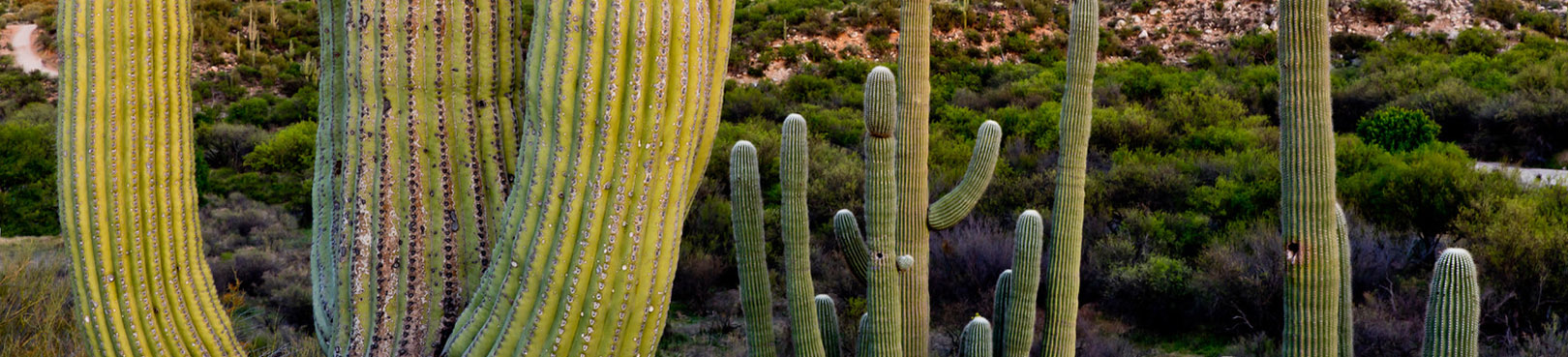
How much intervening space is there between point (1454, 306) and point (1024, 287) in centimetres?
168

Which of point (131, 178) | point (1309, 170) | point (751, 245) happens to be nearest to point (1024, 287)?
point (751, 245)

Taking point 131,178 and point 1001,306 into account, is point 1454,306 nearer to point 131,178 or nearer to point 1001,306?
point 1001,306

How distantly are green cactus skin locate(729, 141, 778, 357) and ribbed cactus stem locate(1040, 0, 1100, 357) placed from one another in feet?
4.22

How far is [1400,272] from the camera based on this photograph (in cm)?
838

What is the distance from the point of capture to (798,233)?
4.79 m

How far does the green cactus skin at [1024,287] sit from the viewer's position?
4934mm

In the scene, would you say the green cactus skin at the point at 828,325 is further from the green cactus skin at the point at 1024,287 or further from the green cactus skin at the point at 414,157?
the green cactus skin at the point at 414,157

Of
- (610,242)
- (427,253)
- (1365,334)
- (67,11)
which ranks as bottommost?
(1365,334)

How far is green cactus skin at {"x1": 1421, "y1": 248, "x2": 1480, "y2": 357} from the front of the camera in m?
3.72

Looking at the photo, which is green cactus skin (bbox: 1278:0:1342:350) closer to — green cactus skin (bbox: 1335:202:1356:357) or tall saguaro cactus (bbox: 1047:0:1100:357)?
green cactus skin (bbox: 1335:202:1356:357)

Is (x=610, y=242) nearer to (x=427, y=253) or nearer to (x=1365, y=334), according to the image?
(x=427, y=253)

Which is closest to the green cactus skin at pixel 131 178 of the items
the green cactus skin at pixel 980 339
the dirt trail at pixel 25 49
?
the green cactus skin at pixel 980 339

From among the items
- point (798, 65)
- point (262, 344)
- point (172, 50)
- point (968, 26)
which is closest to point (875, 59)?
point (798, 65)

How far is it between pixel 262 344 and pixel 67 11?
4.93 metres
